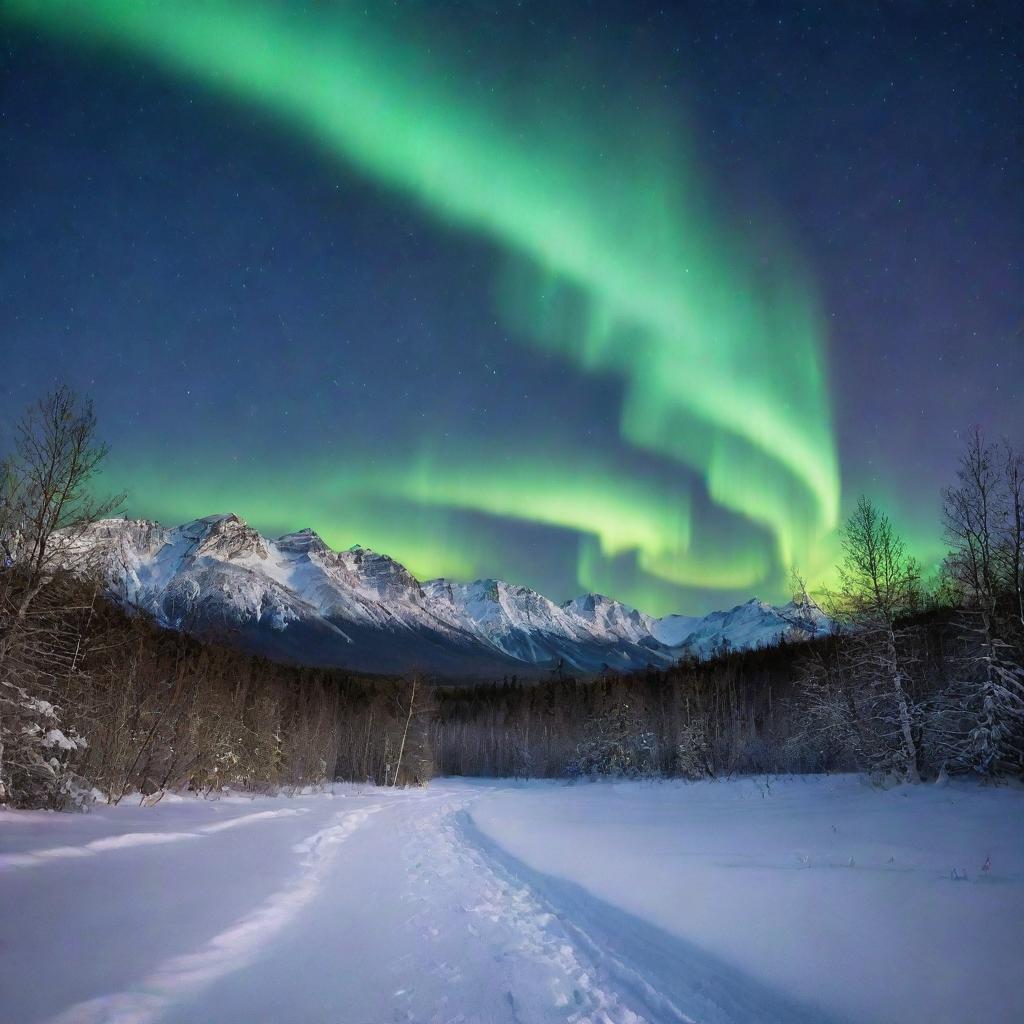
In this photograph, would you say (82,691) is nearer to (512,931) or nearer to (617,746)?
(512,931)

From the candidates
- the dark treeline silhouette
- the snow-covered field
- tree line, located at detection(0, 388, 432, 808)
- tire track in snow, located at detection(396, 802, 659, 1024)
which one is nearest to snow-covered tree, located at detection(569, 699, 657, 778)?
the dark treeline silhouette

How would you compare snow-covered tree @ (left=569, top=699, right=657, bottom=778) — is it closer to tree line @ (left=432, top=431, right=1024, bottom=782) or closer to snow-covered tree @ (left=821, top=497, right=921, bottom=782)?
tree line @ (left=432, top=431, right=1024, bottom=782)

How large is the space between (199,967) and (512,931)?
3284 mm

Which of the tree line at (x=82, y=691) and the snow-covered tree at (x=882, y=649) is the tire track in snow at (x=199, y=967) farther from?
the snow-covered tree at (x=882, y=649)

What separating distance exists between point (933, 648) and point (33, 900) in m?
48.7

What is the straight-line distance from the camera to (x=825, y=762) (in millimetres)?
39406

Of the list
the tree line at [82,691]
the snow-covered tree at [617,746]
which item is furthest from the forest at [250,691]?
the snow-covered tree at [617,746]

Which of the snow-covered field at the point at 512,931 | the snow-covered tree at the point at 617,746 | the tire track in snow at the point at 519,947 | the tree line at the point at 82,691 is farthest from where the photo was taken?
the snow-covered tree at the point at 617,746

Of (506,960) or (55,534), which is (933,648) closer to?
(506,960)

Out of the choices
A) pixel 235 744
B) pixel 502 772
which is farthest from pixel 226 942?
pixel 502 772

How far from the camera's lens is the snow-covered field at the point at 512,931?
13.1ft

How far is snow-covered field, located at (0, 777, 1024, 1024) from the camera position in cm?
400

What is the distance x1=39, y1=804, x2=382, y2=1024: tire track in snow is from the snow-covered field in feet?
0.07

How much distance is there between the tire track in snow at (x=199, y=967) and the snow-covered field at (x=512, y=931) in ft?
0.07
